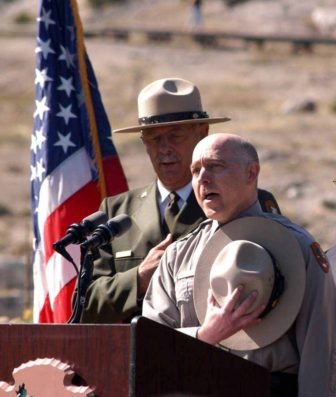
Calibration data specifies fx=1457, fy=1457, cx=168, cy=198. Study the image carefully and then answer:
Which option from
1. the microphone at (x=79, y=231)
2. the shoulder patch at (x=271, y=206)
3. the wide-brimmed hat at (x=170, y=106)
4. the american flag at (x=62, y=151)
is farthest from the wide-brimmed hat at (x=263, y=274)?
the american flag at (x=62, y=151)

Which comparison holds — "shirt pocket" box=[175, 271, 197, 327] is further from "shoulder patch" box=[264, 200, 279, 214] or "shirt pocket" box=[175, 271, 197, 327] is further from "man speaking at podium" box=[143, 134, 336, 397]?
"shoulder patch" box=[264, 200, 279, 214]

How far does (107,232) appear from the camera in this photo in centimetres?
479

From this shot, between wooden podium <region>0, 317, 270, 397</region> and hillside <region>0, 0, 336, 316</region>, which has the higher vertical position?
hillside <region>0, 0, 336, 316</region>

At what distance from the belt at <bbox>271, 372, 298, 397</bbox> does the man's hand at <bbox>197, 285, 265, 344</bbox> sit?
191 millimetres

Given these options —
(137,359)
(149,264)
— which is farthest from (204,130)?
(137,359)

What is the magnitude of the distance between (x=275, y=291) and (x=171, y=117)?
4.58 feet

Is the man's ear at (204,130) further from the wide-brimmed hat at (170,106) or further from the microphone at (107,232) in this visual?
the microphone at (107,232)

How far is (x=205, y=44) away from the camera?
182 feet

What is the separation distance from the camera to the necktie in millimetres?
5738

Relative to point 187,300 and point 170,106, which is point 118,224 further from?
point 170,106

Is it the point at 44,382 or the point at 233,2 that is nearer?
the point at 44,382

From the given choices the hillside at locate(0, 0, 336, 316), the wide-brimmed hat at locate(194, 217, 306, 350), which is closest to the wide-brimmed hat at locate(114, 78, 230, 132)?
the wide-brimmed hat at locate(194, 217, 306, 350)

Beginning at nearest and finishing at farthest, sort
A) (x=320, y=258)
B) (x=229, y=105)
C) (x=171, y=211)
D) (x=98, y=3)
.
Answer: (x=320, y=258) → (x=171, y=211) → (x=229, y=105) → (x=98, y=3)

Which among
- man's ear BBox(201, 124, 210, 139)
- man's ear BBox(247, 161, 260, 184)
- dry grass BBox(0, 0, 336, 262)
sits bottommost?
man's ear BBox(247, 161, 260, 184)
